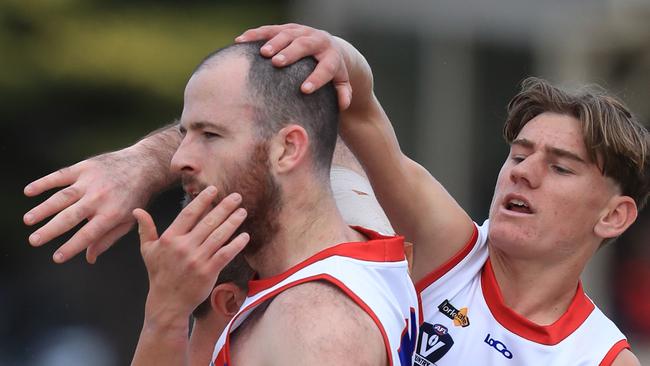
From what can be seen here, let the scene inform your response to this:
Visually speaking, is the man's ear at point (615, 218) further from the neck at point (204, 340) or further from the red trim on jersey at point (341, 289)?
the red trim on jersey at point (341, 289)

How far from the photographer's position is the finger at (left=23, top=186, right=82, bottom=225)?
330cm

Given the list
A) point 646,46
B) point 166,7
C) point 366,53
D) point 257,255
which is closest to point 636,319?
point 646,46

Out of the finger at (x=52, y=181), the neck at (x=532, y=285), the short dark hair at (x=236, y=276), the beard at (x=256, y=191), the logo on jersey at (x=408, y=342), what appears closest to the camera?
the beard at (x=256, y=191)

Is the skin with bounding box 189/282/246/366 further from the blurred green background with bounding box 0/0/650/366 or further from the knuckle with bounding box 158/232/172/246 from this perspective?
the blurred green background with bounding box 0/0/650/366

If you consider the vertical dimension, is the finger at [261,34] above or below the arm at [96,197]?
above

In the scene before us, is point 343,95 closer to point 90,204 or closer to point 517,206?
point 90,204

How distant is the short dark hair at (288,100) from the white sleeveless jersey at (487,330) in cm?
110

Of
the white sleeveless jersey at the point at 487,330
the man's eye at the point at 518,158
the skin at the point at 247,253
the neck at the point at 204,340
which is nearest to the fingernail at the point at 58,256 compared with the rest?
the skin at the point at 247,253

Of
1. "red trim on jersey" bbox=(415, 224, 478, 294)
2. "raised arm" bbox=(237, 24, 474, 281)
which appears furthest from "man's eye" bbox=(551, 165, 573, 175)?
"red trim on jersey" bbox=(415, 224, 478, 294)

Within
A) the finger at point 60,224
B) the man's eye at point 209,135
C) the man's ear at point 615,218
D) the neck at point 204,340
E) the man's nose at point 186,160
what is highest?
the man's eye at point 209,135

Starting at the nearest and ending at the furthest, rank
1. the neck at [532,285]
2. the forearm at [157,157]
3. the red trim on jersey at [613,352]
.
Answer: the forearm at [157,157], the red trim on jersey at [613,352], the neck at [532,285]

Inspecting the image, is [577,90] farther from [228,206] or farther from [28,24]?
[28,24]

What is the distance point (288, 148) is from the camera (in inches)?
124

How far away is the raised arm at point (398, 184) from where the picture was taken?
3.91m
